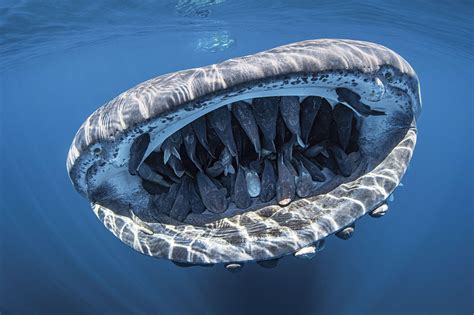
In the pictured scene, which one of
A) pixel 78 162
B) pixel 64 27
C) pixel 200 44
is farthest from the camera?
pixel 200 44

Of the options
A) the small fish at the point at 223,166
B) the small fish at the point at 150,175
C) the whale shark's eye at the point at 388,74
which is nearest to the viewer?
the whale shark's eye at the point at 388,74

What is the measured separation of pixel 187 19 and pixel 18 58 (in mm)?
11183

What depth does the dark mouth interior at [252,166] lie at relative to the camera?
2.54 metres

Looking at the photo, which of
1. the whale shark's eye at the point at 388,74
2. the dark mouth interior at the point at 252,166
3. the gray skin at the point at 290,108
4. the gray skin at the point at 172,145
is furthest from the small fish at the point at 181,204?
the whale shark's eye at the point at 388,74

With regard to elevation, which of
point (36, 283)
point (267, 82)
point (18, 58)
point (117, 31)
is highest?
point (267, 82)

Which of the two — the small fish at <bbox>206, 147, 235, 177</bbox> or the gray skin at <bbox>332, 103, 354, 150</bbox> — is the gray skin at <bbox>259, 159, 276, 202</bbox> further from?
the gray skin at <bbox>332, 103, 354, 150</bbox>

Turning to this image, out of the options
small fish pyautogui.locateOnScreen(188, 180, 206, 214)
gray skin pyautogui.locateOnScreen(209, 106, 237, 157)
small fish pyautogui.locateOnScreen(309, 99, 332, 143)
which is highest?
gray skin pyautogui.locateOnScreen(209, 106, 237, 157)

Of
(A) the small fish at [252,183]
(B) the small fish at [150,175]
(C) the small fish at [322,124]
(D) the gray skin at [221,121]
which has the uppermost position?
(D) the gray skin at [221,121]

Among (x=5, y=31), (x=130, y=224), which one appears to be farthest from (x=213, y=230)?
(x=5, y=31)

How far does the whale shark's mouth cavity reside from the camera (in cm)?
252

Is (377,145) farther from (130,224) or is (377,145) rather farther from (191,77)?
(130,224)

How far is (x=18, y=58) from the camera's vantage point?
21703 mm

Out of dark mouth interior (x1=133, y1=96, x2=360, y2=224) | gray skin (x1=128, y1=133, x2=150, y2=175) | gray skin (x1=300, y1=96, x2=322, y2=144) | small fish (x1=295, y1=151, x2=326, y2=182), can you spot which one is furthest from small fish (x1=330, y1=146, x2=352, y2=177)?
gray skin (x1=128, y1=133, x2=150, y2=175)

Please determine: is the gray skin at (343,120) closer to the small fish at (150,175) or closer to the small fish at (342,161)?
the small fish at (342,161)
